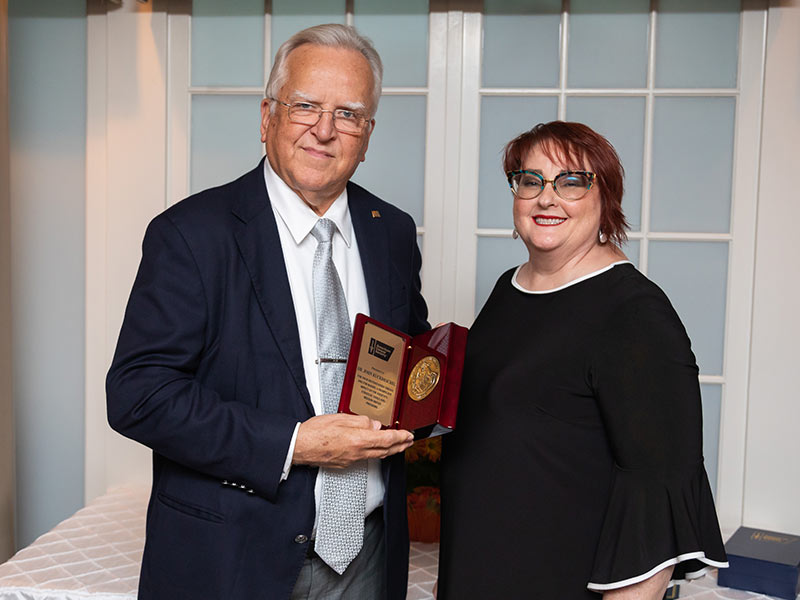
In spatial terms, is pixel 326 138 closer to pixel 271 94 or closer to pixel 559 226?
pixel 271 94

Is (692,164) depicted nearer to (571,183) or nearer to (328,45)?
(571,183)

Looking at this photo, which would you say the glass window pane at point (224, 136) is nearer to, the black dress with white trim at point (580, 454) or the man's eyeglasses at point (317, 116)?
the man's eyeglasses at point (317, 116)

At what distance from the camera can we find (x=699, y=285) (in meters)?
3.07

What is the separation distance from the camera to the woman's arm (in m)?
1.62

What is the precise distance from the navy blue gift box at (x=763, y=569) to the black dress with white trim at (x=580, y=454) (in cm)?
101

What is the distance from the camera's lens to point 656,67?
3043mm

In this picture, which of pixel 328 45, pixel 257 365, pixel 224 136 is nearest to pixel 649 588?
pixel 257 365

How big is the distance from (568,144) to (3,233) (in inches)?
80.3

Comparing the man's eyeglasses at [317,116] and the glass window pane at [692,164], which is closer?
the man's eyeglasses at [317,116]

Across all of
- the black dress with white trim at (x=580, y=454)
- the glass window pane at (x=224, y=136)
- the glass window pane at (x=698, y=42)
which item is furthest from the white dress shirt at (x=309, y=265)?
the glass window pane at (x=698, y=42)

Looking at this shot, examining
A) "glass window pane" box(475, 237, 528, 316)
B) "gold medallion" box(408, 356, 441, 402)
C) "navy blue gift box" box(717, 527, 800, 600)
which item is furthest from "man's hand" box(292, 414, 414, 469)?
"glass window pane" box(475, 237, 528, 316)

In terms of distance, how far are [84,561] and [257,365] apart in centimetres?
130

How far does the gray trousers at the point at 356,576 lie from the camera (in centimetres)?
175

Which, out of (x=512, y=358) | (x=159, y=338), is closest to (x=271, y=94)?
(x=159, y=338)
